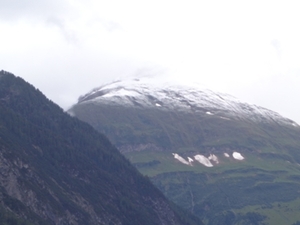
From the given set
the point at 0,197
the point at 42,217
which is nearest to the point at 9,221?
the point at 0,197

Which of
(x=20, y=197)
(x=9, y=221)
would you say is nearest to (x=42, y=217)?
(x=20, y=197)

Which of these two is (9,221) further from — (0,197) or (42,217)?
(42,217)

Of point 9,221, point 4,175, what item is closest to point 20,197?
point 4,175

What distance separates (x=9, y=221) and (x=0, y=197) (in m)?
12.2

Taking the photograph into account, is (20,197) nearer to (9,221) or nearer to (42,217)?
(42,217)

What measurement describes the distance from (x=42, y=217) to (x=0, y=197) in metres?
16.9

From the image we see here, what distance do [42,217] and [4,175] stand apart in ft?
47.8

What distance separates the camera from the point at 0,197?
7283 inches

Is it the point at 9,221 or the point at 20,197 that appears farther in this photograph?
the point at 20,197

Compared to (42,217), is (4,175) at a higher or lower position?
higher

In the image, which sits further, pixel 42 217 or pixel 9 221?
pixel 42 217

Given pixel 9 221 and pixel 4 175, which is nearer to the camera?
pixel 9 221

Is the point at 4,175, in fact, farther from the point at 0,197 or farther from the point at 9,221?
the point at 9,221

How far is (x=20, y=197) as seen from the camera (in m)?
198
